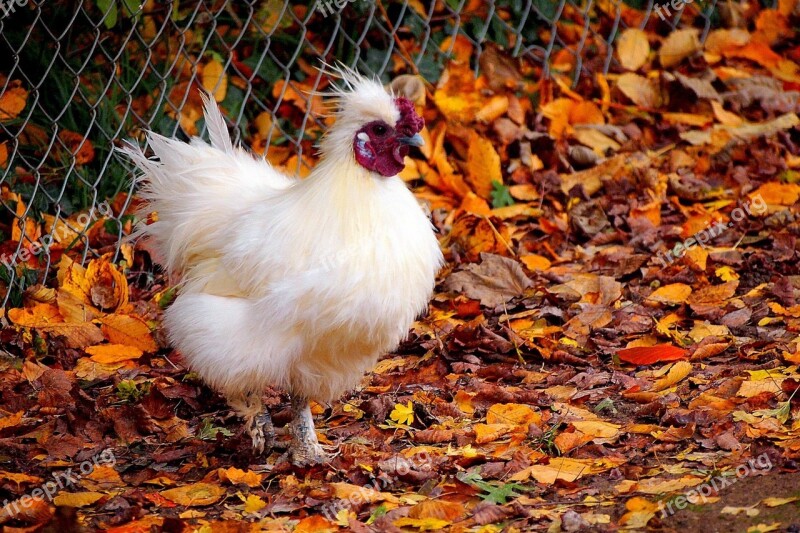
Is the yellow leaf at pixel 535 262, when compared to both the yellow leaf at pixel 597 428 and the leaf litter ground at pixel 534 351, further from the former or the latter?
the yellow leaf at pixel 597 428

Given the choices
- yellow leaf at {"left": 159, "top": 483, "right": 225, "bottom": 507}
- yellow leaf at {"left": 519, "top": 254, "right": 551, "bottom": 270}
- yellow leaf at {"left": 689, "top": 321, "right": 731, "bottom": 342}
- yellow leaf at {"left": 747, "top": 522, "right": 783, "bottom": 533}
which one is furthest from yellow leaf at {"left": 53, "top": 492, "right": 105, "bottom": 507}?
yellow leaf at {"left": 519, "top": 254, "right": 551, "bottom": 270}

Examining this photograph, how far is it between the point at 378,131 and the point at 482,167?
9.37 ft

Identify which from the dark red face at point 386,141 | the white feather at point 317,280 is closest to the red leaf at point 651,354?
the white feather at point 317,280

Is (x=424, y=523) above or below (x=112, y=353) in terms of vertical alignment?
above

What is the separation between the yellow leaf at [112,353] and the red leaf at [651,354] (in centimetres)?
242

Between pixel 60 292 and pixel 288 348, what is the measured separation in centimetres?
205

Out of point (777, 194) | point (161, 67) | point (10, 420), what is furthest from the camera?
point (161, 67)

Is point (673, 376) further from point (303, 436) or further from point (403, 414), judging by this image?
point (303, 436)

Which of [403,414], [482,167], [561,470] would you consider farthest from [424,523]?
[482,167]

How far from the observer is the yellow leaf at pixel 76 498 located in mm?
3734

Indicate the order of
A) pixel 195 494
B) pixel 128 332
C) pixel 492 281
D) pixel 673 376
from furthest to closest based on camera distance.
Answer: pixel 492 281 → pixel 128 332 → pixel 673 376 → pixel 195 494

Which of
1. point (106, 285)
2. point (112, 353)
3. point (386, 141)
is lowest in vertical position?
point (112, 353)

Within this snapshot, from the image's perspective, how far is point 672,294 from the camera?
5.29 metres

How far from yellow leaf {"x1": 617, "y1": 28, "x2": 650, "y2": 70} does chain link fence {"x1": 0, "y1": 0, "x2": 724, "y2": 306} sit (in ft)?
0.28
